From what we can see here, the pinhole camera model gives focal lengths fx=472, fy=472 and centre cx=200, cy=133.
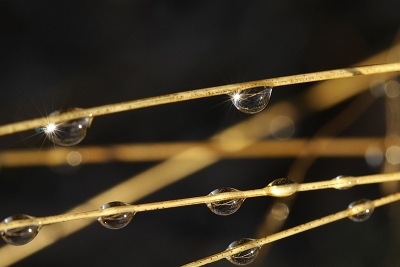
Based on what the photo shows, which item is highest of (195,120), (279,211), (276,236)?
(195,120)

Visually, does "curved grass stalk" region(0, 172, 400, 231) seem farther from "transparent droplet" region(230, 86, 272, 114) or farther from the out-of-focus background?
the out-of-focus background

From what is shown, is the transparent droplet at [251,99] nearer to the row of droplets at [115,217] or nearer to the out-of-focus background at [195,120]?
the row of droplets at [115,217]

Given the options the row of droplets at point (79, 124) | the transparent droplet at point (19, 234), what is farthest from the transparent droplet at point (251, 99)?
the transparent droplet at point (19, 234)

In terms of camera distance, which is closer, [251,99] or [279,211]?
[251,99]

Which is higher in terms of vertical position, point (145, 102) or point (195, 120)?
point (195, 120)

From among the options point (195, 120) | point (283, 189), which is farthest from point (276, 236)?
point (195, 120)

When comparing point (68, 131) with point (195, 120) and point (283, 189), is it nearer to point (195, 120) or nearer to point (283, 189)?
point (283, 189)

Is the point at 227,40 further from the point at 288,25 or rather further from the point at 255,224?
the point at 255,224

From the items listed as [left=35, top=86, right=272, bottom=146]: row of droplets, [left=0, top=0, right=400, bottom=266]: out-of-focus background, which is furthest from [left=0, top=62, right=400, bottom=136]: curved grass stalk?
[left=0, top=0, right=400, bottom=266]: out-of-focus background
